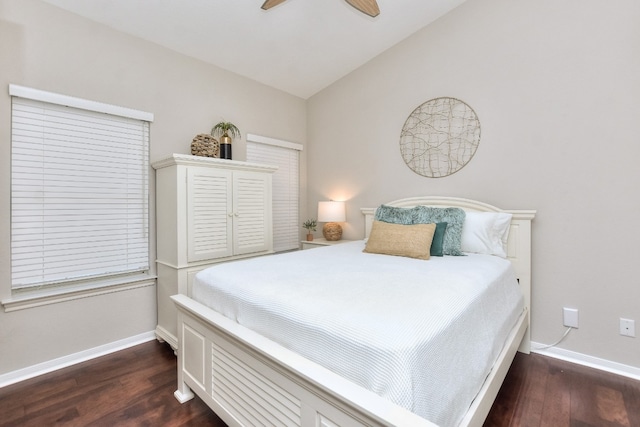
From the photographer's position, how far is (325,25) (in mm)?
2859

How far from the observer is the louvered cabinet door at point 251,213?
283 cm

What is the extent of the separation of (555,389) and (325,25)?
3.33 metres

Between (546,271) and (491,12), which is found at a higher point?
(491,12)

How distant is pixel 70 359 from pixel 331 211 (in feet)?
8.57

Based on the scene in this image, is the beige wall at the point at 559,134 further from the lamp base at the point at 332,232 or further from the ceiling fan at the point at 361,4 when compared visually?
the ceiling fan at the point at 361,4

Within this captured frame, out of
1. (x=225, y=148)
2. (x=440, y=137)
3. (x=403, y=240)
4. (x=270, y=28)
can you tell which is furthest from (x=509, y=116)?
(x=225, y=148)

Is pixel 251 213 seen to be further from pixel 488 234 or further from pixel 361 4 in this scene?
pixel 488 234

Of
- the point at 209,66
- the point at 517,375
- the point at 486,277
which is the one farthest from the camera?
the point at 209,66

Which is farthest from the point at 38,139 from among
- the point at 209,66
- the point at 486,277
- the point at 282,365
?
the point at 486,277

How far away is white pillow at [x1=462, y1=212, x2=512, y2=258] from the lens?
7.84 feet

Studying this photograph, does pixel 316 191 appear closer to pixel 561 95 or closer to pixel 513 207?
pixel 513 207

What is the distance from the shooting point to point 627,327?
208 centimetres

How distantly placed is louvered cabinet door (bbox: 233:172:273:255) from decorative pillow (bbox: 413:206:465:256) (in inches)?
57.2

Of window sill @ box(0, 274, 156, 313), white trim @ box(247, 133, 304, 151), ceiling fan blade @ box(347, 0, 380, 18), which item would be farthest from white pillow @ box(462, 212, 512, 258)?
window sill @ box(0, 274, 156, 313)
